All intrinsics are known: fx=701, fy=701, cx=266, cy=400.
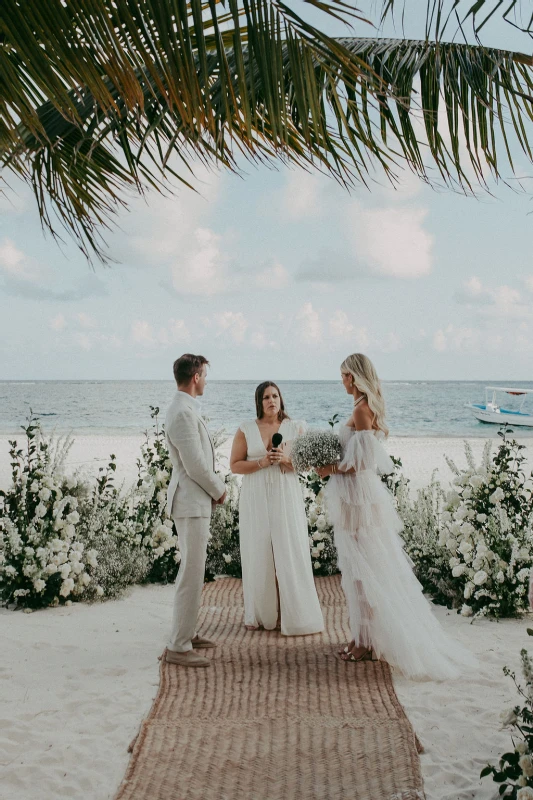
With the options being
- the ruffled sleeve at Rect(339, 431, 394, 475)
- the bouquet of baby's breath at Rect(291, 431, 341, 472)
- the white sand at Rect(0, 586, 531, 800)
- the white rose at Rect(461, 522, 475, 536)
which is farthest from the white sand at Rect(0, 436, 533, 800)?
the bouquet of baby's breath at Rect(291, 431, 341, 472)

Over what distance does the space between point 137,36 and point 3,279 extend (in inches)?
2587

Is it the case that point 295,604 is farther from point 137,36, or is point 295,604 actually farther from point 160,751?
point 137,36

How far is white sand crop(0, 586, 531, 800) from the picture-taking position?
3523 millimetres

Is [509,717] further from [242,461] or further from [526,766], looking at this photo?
[242,461]

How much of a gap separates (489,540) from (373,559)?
5.96ft

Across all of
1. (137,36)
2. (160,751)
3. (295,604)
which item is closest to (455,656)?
(295,604)

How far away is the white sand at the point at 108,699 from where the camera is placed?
3527mm

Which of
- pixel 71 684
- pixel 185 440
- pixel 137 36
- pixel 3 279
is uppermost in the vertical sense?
pixel 3 279

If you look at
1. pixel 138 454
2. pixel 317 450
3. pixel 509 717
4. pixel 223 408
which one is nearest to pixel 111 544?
pixel 317 450

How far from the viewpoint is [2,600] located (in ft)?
21.6

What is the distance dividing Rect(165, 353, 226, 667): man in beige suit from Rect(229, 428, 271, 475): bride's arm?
880 millimetres

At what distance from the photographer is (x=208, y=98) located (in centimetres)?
192

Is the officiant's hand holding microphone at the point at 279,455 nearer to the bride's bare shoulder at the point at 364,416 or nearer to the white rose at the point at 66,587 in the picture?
the bride's bare shoulder at the point at 364,416

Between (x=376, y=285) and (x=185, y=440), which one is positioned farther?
(x=376, y=285)
